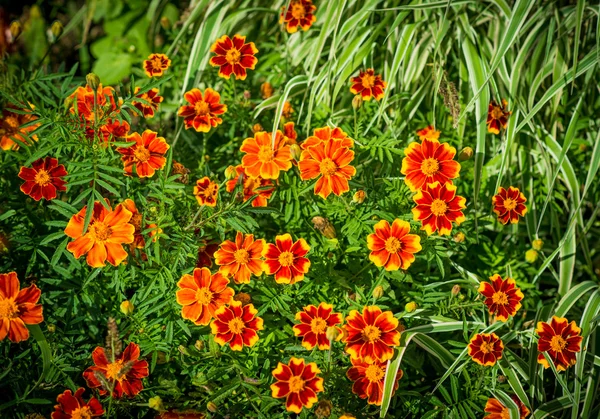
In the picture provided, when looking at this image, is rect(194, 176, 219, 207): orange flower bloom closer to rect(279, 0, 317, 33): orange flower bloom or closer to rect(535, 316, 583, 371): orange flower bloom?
rect(279, 0, 317, 33): orange flower bloom

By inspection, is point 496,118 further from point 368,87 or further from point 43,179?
point 43,179

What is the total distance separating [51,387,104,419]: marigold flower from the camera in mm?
1246

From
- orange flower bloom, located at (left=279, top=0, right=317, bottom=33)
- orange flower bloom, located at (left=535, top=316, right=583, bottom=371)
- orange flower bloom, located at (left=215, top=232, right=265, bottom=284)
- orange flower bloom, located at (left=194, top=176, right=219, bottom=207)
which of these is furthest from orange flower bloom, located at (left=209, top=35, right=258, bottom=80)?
orange flower bloom, located at (left=535, top=316, right=583, bottom=371)

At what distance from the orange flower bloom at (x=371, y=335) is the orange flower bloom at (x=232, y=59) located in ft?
2.27

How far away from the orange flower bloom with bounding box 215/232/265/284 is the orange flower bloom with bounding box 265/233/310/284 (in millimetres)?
23

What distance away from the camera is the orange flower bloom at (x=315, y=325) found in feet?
4.19

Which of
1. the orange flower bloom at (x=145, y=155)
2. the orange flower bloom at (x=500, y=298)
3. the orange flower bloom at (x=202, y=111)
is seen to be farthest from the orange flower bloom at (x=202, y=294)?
the orange flower bloom at (x=500, y=298)

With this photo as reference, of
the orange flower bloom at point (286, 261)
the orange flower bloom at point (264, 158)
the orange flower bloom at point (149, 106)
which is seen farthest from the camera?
the orange flower bloom at point (149, 106)

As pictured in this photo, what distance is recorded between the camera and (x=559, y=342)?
1337 millimetres

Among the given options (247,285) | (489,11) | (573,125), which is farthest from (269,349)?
(489,11)

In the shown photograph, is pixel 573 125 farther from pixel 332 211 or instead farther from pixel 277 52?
pixel 277 52

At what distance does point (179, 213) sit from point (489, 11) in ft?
4.01

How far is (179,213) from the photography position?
149 centimetres

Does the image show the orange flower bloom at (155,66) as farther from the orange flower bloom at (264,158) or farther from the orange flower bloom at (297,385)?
the orange flower bloom at (297,385)
